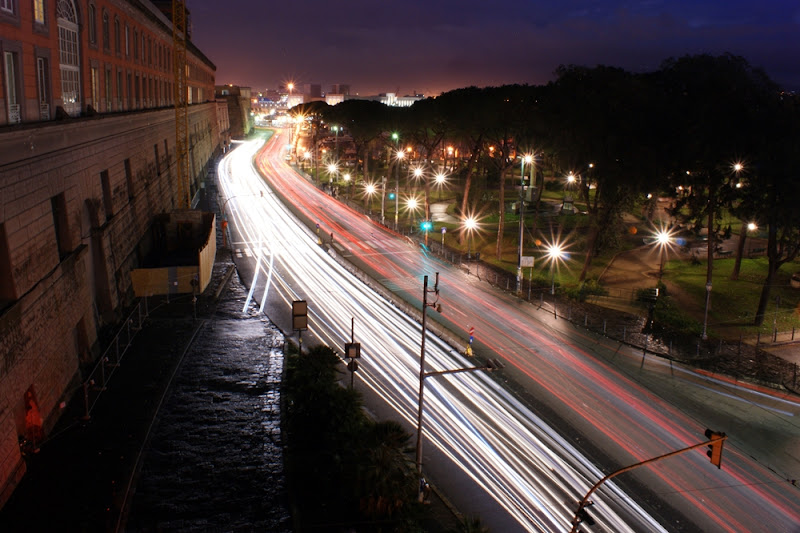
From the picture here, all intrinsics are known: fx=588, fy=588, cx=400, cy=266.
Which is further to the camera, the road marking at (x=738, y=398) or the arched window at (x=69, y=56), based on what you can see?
the arched window at (x=69, y=56)

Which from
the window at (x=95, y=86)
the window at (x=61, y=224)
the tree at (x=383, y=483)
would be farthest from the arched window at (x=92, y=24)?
→ the tree at (x=383, y=483)

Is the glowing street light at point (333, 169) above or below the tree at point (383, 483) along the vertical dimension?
above

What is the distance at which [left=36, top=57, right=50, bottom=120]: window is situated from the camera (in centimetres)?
1944

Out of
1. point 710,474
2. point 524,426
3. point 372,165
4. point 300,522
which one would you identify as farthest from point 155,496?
point 372,165

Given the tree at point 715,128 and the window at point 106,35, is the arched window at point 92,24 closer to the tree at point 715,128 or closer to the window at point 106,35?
the window at point 106,35

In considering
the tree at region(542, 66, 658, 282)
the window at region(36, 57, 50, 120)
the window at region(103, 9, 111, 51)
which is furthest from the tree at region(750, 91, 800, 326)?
the window at region(103, 9, 111, 51)

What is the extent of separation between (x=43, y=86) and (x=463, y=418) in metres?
18.3

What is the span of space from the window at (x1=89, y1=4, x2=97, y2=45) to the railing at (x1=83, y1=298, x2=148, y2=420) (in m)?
12.8

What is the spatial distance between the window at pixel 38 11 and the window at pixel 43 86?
1211mm

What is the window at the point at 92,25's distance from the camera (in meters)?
26.9

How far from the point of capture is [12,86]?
675 inches

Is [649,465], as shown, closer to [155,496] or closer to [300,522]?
[300,522]

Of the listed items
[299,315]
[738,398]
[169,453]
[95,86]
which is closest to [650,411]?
[738,398]

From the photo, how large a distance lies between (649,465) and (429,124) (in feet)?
138
